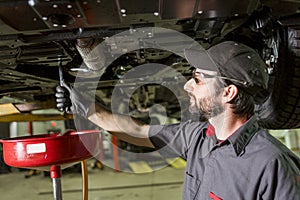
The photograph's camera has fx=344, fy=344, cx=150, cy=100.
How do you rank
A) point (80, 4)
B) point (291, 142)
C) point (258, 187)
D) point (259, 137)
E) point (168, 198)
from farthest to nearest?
point (291, 142) → point (168, 198) → point (259, 137) → point (258, 187) → point (80, 4)

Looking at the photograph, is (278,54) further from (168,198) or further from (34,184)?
(34,184)

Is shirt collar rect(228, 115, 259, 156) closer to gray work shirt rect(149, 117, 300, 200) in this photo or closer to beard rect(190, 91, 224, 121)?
gray work shirt rect(149, 117, 300, 200)

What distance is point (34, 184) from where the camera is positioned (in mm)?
4414

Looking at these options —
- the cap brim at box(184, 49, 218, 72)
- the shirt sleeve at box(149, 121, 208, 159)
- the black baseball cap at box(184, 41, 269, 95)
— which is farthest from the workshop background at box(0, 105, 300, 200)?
the black baseball cap at box(184, 41, 269, 95)

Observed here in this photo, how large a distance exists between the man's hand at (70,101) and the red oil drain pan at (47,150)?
0.12m

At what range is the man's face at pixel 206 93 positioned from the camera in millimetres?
1331

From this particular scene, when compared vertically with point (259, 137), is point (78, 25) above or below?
above

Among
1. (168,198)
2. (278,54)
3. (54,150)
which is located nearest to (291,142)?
(168,198)

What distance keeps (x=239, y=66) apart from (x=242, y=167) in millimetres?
361

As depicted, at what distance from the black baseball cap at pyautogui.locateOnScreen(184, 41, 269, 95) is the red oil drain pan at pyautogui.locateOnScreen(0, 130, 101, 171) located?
62 cm

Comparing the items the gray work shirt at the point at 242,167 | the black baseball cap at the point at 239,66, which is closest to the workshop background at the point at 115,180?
the gray work shirt at the point at 242,167

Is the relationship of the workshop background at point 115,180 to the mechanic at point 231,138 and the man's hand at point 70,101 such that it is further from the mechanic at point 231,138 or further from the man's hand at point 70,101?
the mechanic at point 231,138

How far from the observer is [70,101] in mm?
1470

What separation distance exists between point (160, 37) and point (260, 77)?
0.43 m
